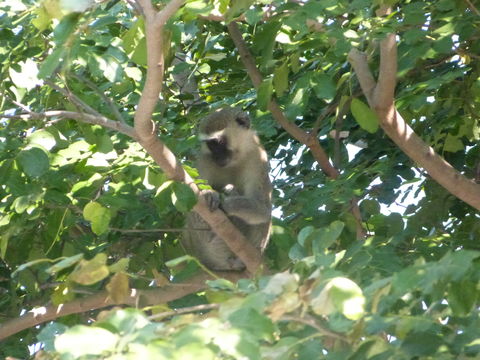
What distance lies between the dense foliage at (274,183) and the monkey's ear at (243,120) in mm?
98

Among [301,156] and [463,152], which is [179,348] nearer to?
[463,152]

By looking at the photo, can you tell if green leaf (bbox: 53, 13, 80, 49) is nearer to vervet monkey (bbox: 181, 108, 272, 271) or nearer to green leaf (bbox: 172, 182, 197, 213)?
green leaf (bbox: 172, 182, 197, 213)

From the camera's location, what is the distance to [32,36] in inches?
173

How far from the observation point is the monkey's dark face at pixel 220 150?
250 inches

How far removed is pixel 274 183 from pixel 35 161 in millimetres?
2860

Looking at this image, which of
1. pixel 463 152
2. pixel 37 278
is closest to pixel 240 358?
pixel 37 278

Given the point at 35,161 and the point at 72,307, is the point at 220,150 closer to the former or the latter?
the point at 72,307

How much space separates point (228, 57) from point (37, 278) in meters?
1.86

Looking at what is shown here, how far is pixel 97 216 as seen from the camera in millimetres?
4547

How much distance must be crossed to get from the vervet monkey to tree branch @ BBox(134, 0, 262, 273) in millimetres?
786

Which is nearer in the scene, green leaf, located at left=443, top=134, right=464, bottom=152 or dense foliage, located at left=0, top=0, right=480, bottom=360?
dense foliage, located at left=0, top=0, right=480, bottom=360

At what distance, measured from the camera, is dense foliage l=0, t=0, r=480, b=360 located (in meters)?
2.34

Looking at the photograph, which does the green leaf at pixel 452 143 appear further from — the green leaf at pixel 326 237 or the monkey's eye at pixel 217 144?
the green leaf at pixel 326 237

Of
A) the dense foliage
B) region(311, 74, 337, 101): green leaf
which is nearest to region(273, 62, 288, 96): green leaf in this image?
the dense foliage
